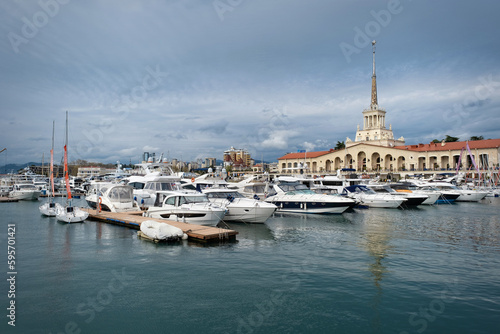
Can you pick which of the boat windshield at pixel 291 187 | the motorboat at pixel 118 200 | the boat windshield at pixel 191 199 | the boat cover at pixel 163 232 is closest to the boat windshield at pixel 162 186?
the motorboat at pixel 118 200

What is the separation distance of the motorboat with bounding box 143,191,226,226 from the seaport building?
4981 centimetres

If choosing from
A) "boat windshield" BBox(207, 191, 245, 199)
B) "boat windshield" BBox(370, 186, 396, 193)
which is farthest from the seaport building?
"boat windshield" BBox(207, 191, 245, 199)

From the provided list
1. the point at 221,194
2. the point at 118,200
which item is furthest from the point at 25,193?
the point at 221,194

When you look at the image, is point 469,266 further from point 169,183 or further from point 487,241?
point 169,183

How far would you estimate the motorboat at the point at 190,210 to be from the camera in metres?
21.1

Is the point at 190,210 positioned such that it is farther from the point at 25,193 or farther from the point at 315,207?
the point at 25,193

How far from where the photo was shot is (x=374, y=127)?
12162 centimetres

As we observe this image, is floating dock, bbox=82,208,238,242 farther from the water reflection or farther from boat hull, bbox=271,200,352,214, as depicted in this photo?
boat hull, bbox=271,200,352,214

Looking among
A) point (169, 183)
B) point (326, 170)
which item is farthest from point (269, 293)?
point (326, 170)

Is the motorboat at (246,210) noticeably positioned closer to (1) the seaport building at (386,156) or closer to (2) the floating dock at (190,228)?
(2) the floating dock at (190,228)

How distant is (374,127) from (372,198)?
9389 centimetres

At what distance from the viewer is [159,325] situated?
870 centimetres

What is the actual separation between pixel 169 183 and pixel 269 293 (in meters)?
22.1

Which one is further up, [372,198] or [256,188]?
[256,188]
